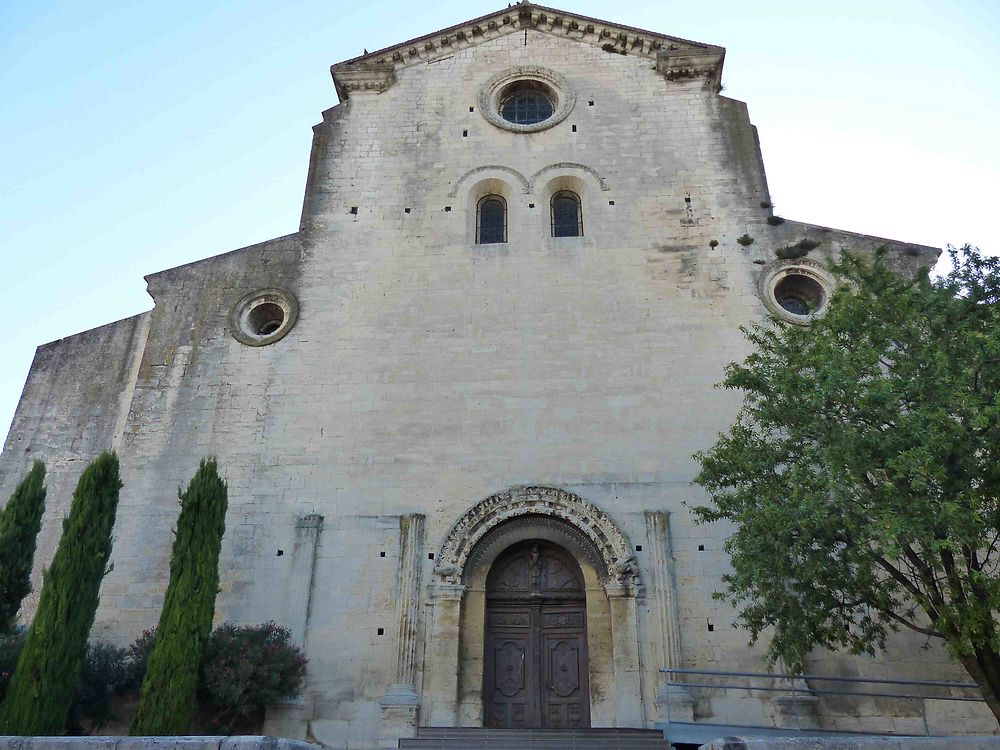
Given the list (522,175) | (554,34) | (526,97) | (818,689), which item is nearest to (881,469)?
Answer: (818,689)

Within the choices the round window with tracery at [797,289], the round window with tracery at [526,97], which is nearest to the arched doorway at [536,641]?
the round window with tracery at [797,289]

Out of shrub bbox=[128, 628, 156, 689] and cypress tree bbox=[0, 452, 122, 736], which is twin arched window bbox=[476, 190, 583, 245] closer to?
cypress tree bbox=[0, 452, 122, 736]

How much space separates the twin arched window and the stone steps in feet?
33.1

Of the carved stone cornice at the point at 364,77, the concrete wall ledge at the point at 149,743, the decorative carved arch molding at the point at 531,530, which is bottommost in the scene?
the concrete wall ledge at the point at 149,743

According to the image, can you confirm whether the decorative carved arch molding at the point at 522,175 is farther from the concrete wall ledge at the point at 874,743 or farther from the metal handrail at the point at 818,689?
the concrete wall ledge at the point at 874,743

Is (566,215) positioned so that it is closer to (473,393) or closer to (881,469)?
(473,393)

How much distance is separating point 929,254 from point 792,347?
22.4 feet

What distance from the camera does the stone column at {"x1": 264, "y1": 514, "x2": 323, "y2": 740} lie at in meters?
13.1

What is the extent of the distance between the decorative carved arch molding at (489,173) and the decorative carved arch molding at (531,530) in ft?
24.4

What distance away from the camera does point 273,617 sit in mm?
14102

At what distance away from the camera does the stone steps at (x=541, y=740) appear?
11719mm

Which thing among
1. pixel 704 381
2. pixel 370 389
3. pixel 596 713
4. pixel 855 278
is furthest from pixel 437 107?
pixel 596 713

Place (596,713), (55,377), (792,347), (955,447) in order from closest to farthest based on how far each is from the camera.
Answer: (955,447), (792,347), (596,713), (55,377)

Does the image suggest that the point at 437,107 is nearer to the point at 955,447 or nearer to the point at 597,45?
the point at 597,45
